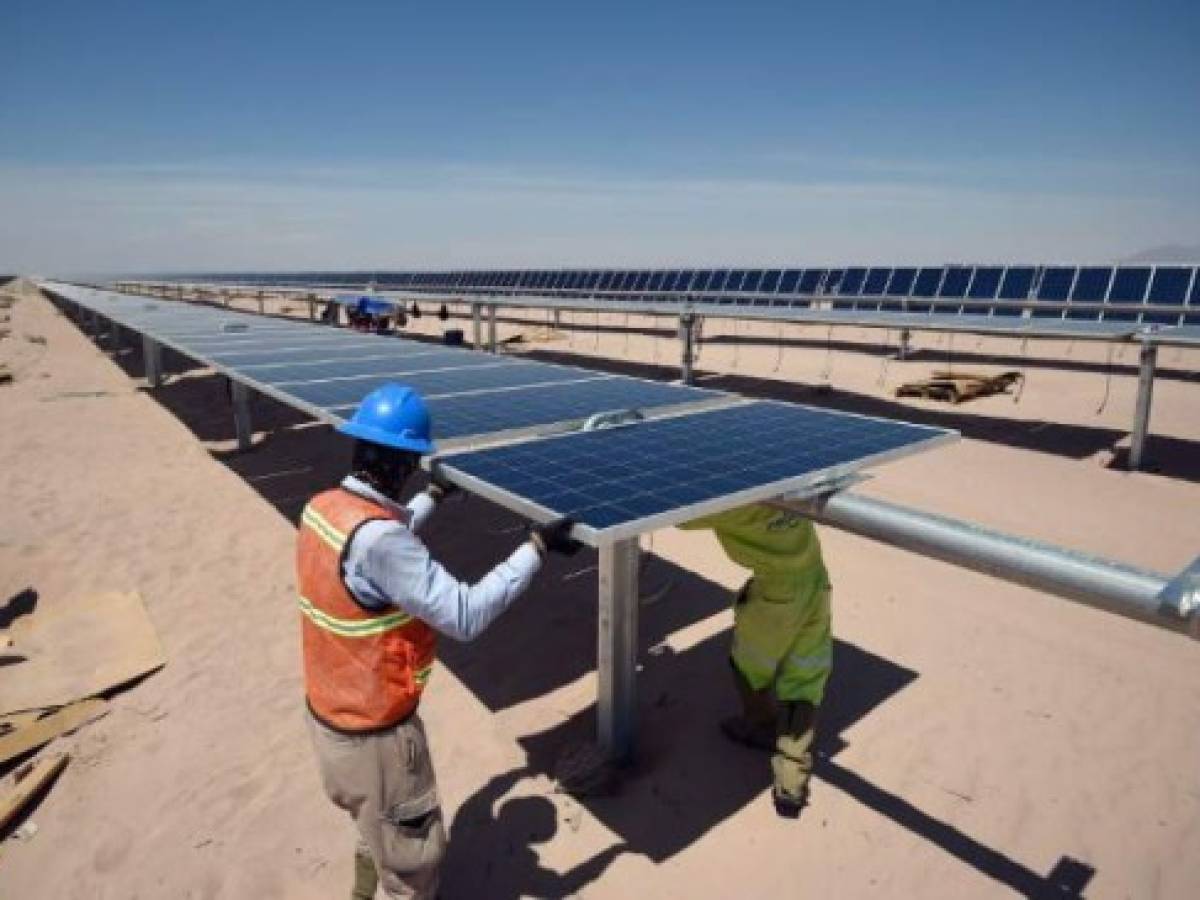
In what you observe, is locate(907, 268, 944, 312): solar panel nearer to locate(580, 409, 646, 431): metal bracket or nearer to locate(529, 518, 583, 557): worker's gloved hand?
locate(580, 409, 646, 431): metal bracket

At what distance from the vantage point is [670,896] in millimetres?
3703

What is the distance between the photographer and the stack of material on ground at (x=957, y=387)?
14.0 meters

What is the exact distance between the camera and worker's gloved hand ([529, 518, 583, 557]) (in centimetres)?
305

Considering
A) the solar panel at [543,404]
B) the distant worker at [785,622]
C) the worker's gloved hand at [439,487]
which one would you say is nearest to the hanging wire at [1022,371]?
the solar panel at [543,404]

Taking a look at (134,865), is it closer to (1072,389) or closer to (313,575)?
(313,575)

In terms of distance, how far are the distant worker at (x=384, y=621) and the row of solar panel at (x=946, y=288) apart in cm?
1532

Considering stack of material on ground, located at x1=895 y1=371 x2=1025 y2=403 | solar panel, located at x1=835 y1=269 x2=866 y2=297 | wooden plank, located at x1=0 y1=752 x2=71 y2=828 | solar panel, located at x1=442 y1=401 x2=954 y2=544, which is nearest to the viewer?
solar panel, located at x1=442 y1=401 x2=954 y2=544

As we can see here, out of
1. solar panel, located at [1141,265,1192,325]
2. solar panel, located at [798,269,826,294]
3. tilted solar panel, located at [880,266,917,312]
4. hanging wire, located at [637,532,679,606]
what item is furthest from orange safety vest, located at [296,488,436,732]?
solar panel, located at [798,269,826,294]

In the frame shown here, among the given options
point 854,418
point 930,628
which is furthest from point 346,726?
point 930,628

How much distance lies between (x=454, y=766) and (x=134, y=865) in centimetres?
171

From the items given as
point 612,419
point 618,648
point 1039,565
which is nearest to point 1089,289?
point 612,419

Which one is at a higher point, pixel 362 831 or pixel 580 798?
pixel 362 831

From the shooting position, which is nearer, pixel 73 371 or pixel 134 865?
pixel 134 865

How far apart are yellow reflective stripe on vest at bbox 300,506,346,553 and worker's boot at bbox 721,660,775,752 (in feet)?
8.82
